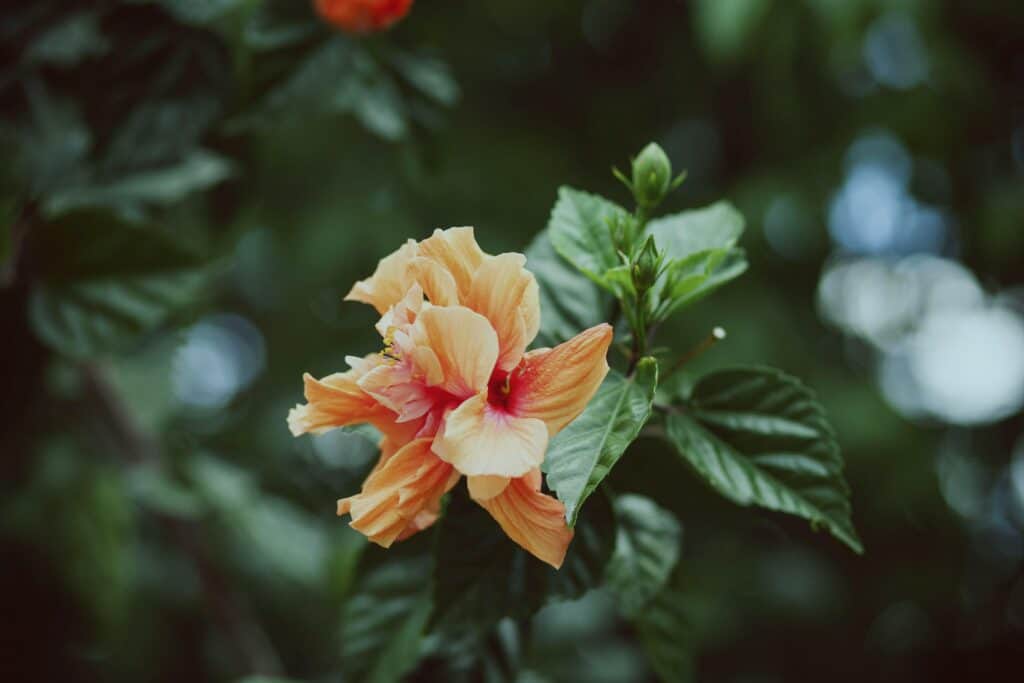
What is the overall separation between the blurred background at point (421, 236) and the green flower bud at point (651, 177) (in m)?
0.22

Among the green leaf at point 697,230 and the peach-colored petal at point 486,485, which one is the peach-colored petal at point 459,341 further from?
the green leaf at point 697,230

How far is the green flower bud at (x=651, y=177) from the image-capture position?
27.5 inches

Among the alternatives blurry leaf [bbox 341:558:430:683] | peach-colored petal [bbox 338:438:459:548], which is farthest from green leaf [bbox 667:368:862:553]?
blurry leaf [bbox 341:558:430:683]

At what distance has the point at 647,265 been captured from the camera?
64cm

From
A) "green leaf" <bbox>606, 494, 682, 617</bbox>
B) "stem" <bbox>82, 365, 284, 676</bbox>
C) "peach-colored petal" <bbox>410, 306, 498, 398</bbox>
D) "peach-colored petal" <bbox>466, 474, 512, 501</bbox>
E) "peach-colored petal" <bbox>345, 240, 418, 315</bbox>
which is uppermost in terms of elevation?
"peach-colored petal" <bbox>345, 240, 418, 315</bbox>

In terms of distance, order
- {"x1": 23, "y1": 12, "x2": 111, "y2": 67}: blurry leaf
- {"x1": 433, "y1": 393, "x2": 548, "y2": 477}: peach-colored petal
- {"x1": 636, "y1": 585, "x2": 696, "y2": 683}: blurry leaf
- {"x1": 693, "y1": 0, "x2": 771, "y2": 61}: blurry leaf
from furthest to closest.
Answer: {"x1": 693, "y1": 0, "x2": 771, "y2": 61}: blurry leaf → {"x1": 23, "y1": 12, "x2": 111, "y2": 67}: blurry leaf → {"x1": 636, "y1": 585, "x2": 696, "y2": 683}: blurry leaf → {"x1": 433, "y1": 393, "x2": 548, "y2": 477}: peach-colored petal

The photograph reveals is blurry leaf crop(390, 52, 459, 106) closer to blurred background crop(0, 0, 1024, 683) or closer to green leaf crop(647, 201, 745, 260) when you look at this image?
blurred background crop(0, 0, 1024, 683)

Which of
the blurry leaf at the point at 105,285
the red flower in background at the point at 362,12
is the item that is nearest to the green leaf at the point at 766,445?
the red flower in background at the point at 362,12

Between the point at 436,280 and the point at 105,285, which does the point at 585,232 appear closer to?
the point at 436,280

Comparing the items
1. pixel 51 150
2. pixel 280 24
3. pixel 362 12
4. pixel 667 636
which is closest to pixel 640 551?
pixel 667 636

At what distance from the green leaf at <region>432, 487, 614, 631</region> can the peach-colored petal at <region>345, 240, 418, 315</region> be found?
16 centimetres

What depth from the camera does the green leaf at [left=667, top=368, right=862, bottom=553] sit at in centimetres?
68

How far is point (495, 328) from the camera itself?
0.62 meters

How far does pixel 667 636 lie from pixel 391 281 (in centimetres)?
41
